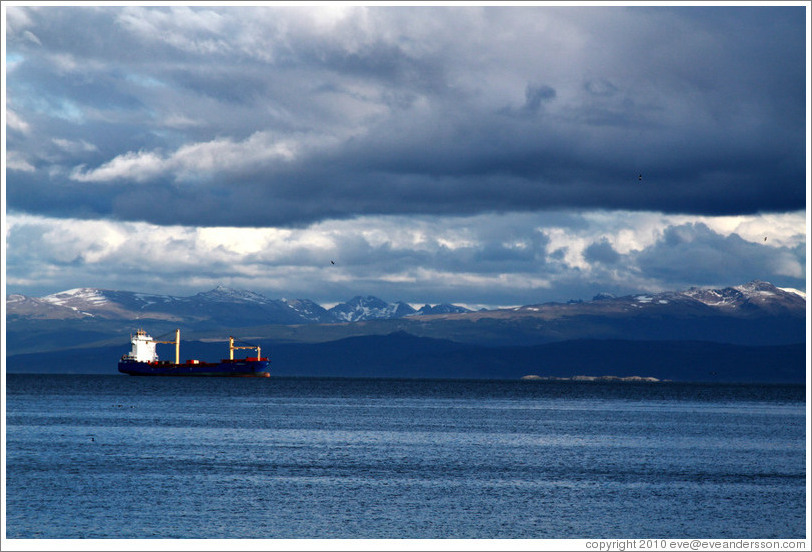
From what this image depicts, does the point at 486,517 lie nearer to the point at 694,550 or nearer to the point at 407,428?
the point at 694,550

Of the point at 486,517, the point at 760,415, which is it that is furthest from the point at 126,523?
the point at 760,415

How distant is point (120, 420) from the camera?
112812 mm

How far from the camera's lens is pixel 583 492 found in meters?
56.9

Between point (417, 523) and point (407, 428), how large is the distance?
5813cm

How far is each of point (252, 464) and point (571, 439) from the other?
1481 inches

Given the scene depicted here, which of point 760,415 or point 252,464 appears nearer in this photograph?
point 252,464

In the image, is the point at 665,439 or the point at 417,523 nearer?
the point at 417,523

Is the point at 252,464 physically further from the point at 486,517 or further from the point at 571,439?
the point at 571,439

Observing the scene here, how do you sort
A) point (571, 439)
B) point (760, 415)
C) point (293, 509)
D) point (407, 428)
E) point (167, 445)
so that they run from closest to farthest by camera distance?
point (293, 509) → point (167, 445) → point (571, 439) → point (407, 428) → point (760, 415)

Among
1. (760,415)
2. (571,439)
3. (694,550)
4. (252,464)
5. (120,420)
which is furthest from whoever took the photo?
(760,415)

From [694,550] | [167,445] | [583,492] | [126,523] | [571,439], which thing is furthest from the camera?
[571,439]

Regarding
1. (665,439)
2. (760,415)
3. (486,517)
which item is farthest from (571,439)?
(760,415)

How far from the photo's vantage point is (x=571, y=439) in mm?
94562

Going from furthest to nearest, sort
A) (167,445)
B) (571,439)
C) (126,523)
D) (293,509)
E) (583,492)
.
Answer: (571,439), (167,445), (583,492), (293,509), (126,523)
